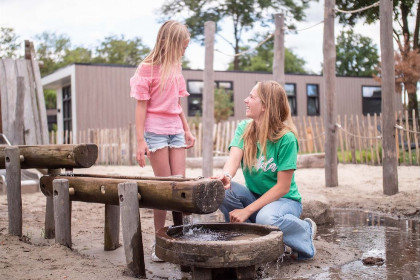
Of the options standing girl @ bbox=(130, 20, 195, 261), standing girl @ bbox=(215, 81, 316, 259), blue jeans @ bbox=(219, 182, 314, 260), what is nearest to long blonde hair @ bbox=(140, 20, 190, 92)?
standing girl @ bbox=(130, 20, 195, 261)

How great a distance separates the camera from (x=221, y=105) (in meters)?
20.0

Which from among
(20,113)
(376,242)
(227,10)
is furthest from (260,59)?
(376,242)

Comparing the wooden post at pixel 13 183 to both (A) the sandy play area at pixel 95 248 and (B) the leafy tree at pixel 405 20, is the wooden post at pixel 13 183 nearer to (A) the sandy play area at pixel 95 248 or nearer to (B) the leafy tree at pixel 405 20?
(A) the sandy play area at pixel 95 248

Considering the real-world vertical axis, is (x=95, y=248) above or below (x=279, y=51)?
below

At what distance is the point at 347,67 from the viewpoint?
4238 centimetres

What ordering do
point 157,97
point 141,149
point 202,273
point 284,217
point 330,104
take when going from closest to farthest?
1. point 202,273
2. point 284,217
3. point 141,149
4. point 157,97
5. point 330,104

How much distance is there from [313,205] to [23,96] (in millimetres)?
5634

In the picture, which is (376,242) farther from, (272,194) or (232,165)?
(232,165)

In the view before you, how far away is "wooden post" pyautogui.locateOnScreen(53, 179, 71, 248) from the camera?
382 cm

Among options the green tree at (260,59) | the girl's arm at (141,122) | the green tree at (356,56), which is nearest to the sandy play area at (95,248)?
the girl's arm at (141,122)

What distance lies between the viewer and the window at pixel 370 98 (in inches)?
985

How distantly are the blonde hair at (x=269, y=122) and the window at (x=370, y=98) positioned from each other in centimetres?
2222

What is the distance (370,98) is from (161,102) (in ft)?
74.9

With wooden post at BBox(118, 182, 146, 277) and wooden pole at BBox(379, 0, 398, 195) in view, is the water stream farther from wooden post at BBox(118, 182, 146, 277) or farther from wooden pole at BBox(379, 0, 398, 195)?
wooden post at BBox(118, 182, 146, 277)
